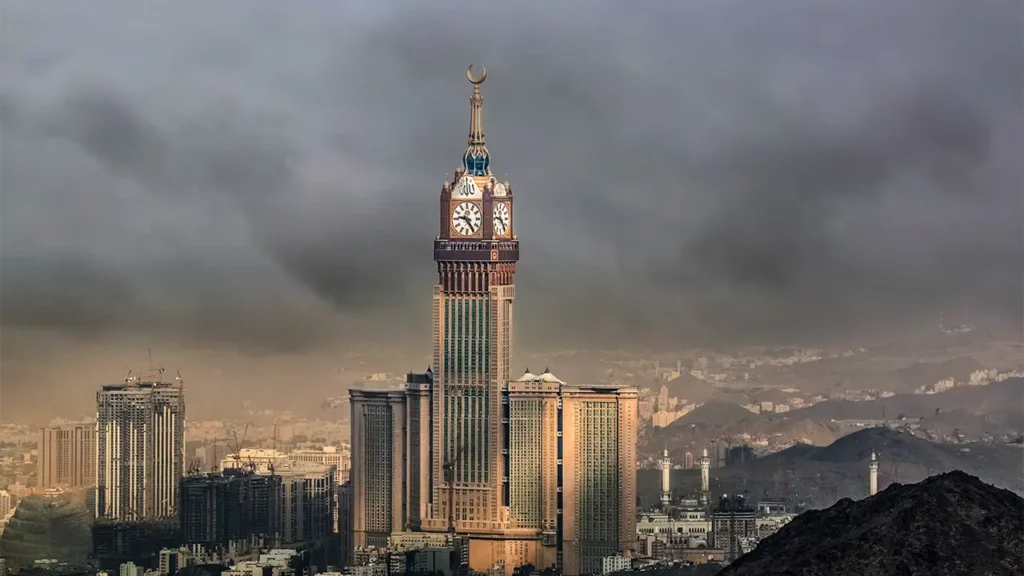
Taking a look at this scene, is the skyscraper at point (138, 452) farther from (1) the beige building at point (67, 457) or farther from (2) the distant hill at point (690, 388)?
(2) the distant hill at point (690, 388)

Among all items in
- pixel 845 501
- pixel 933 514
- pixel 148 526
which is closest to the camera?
pixel 933 514

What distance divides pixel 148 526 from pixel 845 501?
1709 cm

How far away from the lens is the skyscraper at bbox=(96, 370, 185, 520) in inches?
1708

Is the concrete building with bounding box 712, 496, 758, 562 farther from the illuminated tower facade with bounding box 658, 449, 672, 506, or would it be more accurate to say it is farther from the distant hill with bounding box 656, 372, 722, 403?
the distant hill with bounding box 656, 372, 722, 403

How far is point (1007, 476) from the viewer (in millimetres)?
40938

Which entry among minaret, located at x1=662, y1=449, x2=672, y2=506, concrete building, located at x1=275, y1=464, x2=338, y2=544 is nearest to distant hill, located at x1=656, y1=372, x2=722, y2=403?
minaret, located at x1=662, y1=449, x2=672, y2=506

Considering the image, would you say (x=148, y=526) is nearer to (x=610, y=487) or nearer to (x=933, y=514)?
(x=610, y=487)

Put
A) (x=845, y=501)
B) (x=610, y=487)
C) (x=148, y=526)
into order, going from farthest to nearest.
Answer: (x=148, y=526) → (x=610, y=487) → (x=845, y=501)

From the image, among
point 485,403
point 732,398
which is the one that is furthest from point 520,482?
point 732,398

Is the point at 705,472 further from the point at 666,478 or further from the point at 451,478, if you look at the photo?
the point at 451,478

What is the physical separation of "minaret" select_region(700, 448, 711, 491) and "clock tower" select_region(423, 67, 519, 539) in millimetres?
5125

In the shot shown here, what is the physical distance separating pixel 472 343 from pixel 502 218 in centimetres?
175

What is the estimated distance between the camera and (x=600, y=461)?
132 feet

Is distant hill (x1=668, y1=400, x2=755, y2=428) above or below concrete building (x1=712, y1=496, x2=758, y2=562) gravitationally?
above
